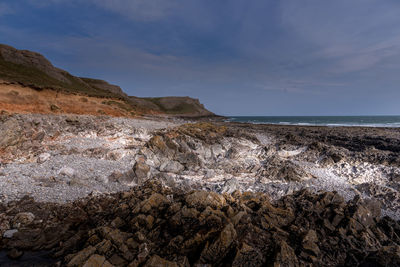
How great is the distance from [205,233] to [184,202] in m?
1.70

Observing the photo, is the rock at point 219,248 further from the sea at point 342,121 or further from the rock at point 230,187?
the sea at point 342,121

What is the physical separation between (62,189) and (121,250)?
215 inches

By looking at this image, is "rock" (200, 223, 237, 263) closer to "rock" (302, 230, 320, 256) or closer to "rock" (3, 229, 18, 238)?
"rock" (302, 230, 320, 256)

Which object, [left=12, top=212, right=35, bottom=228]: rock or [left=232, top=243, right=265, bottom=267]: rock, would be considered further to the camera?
[left=12, top=212, right=35, bottom=228]: rock

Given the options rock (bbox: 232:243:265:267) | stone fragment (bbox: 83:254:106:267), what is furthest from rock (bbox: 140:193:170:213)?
rock (bbox: 232:243:265:267)

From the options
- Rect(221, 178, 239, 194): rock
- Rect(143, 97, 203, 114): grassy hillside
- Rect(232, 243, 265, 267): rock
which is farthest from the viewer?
Rect(143, 97, 203, 114): grassy hillside

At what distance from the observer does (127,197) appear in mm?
7918

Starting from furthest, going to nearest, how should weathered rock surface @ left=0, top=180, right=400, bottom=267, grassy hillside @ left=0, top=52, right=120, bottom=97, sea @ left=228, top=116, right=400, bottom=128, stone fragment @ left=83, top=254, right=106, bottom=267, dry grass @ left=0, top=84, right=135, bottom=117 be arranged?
sea @ left=228, top=116, right=400, bottom=128
grassy hillside @ left=0, top=52, right=120, bottom=97
dry grass @ left=0, top=84, right=135, bottom=117
weathered rock surface @ left=0, top=180, right=400, bottom=267
stone fragment @ left=83, top=254, right=106, bottom=267

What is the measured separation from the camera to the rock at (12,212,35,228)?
5.90 metres

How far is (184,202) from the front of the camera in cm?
638

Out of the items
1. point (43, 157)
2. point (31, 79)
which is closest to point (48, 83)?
point (31, 79)

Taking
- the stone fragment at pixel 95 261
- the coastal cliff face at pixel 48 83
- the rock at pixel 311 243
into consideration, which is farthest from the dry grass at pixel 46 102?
the rock at pixel 311 243

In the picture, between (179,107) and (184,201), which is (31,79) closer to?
(184,201)

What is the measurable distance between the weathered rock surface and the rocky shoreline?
3cm
